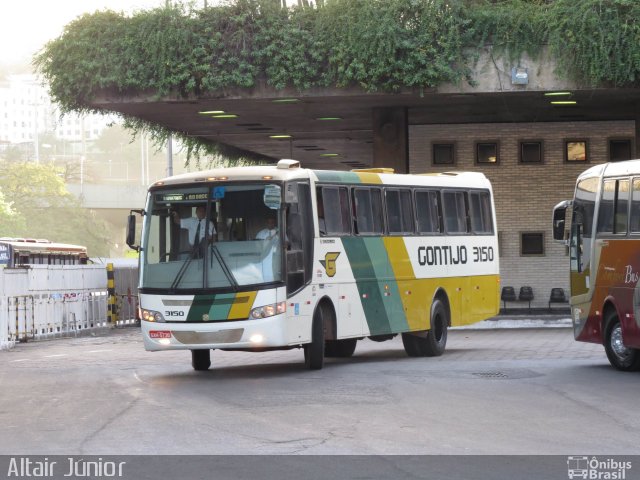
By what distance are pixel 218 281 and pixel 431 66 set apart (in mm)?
12914

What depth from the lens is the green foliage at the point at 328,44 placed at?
30125mm

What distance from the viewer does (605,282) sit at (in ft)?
66.7

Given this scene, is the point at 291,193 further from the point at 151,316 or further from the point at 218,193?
the point at 151,316

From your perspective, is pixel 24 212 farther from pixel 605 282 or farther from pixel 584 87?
pixel 605 282

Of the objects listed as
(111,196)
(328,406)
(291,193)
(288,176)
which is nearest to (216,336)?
(291,193)

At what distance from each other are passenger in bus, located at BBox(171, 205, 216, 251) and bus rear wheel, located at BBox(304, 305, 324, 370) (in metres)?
2.13

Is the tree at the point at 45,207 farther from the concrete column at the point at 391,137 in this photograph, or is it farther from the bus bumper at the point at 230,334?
the bus bumper at the point at 230,334

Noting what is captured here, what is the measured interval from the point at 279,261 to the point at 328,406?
179 inches

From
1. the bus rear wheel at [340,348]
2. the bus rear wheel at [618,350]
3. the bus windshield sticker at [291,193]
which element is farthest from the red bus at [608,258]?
the bus windshield sticker at [291,193]

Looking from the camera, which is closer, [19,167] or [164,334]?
[164,334]

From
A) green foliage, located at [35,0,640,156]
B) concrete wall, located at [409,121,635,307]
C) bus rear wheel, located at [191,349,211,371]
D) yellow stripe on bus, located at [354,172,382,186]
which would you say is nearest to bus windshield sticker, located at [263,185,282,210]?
bus rear wheel, located at [191,349,211,371]

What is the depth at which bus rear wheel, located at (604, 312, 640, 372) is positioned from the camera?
19.8 meters
